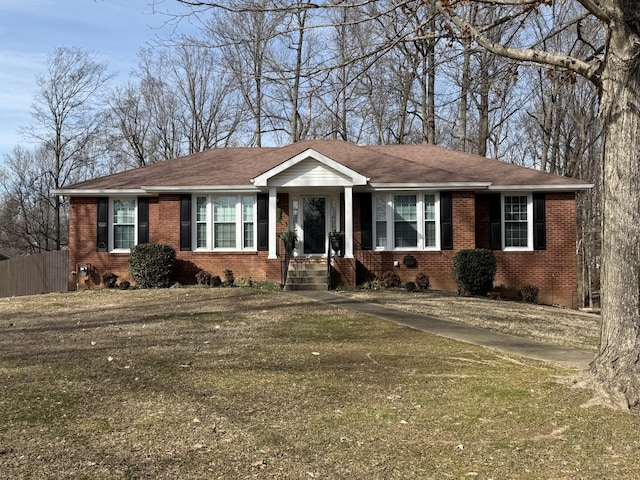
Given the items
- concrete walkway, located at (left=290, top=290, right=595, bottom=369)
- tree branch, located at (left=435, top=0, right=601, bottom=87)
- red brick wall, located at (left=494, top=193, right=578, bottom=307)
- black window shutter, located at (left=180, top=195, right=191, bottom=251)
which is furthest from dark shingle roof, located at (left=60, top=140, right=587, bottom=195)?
tree branch, located at (left=435, top=0, right=601, bottom=87)

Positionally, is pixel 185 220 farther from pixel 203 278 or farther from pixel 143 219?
pixel 203 278

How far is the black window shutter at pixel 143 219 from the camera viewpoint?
18.8 metres

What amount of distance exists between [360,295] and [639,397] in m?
9.88

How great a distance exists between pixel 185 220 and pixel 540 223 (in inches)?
445

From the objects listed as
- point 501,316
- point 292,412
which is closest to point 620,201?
point 292,412

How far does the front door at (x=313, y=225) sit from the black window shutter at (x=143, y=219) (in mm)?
5173

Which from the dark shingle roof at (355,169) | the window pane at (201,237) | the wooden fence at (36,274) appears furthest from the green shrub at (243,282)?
the wooden fence at (36,274)

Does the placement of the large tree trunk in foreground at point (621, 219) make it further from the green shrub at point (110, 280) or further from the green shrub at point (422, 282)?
the green shrub at point (110, 280)


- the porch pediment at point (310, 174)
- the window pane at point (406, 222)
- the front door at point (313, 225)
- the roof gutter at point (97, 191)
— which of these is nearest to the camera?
the porch pediment at point (310, 174)

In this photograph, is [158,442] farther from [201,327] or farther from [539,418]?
[201,327]

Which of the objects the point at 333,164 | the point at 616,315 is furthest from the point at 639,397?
the point at 333,164

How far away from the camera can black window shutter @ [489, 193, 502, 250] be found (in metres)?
18.3

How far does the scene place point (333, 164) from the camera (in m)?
16.9

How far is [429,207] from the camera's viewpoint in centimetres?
1794
